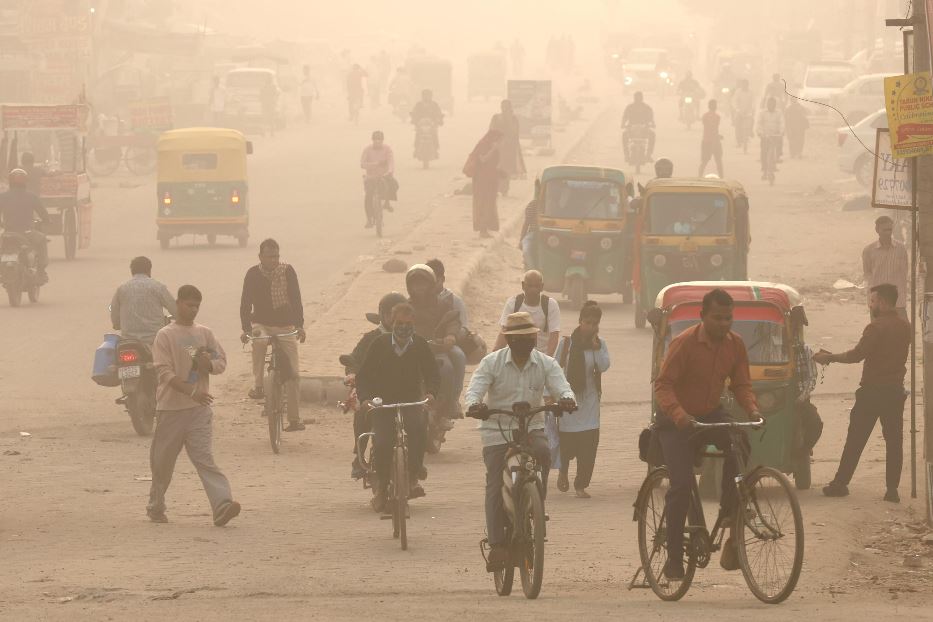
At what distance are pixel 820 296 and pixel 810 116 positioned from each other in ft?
96.5

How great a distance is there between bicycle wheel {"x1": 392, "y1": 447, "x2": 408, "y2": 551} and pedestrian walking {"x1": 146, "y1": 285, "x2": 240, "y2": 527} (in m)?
1.27

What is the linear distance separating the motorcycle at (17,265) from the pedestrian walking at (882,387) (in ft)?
43.0

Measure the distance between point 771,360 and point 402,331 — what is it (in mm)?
3075

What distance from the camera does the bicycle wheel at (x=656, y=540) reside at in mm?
8922

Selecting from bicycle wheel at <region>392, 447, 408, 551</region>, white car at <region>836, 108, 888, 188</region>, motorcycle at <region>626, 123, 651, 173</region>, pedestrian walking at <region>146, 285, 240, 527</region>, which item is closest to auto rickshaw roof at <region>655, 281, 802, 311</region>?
bicycle wheel at <region>392, 447, 408, 551</region>

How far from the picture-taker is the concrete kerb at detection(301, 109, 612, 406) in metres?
17.1

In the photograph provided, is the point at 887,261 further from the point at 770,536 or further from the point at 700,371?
the point at 770,536

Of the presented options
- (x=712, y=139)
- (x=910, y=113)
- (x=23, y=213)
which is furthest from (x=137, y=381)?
(x=712, y=139)

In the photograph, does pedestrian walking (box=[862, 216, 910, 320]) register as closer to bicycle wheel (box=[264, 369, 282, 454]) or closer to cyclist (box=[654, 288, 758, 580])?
bicycle wheel (box=[264, 369, 282, 454])

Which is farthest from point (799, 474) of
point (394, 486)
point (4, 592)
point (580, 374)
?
point (4, 592)

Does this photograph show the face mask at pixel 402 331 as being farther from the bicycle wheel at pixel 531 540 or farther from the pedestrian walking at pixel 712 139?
the pedestrian walking at pixel 712 139

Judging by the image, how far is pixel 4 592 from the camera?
380 inches

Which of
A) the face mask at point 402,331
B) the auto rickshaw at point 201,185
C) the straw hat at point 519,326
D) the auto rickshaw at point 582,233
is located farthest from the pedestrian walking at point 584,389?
the auto rickshaw at point 201,185

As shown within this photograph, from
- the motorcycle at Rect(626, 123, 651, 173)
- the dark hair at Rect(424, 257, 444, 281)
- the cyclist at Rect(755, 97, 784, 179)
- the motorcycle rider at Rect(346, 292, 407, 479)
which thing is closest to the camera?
the motorcycle rider at Rect(346, 292, 407, 479)
